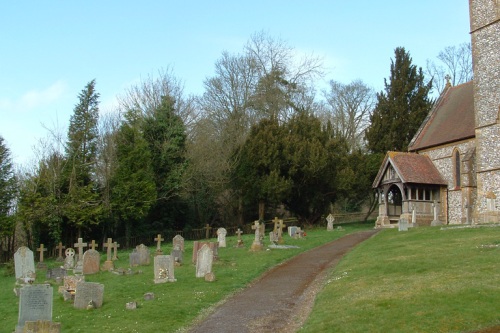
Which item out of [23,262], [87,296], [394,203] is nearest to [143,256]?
[23,262]

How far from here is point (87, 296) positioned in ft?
44.3

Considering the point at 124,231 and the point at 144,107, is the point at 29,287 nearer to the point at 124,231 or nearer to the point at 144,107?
the point at 124,231

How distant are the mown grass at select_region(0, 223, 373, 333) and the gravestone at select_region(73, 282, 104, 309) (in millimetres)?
189

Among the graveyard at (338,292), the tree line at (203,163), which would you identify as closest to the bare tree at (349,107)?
the tree line at (203,163)

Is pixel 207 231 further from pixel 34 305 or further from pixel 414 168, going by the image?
pixel 34 305

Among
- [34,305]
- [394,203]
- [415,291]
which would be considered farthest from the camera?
[394,203]

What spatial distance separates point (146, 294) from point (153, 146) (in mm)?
21612

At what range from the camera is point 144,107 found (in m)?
37.0

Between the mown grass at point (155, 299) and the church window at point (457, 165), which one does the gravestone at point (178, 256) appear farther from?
the church window at point (457, 165)

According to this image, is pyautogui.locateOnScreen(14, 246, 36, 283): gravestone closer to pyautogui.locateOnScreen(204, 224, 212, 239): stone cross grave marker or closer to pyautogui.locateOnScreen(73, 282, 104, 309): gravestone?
pyautogui.locateOnScreen(73, 282, 104, 309): gravestone

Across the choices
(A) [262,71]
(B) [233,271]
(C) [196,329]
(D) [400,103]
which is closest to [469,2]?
(D) [400,103]

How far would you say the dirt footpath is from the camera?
440 inches

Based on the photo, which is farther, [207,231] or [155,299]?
[207,231]

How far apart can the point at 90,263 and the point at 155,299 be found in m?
6.40
